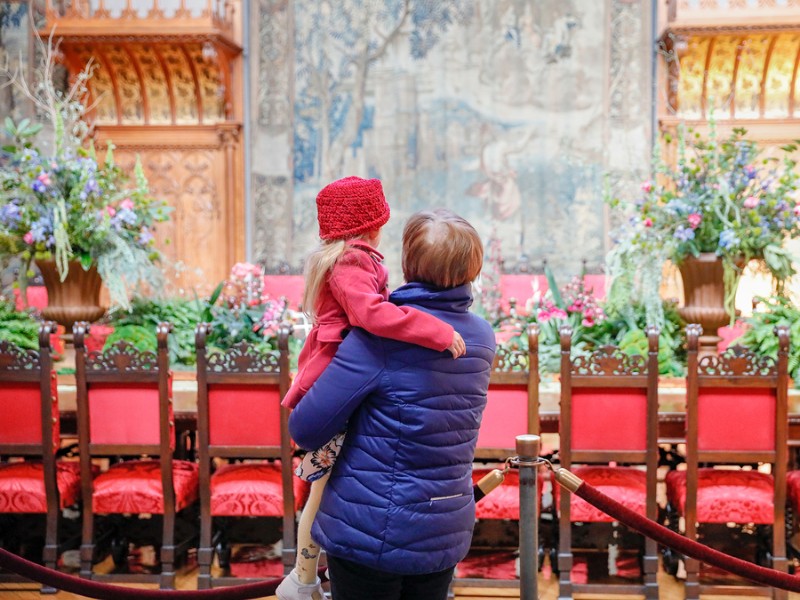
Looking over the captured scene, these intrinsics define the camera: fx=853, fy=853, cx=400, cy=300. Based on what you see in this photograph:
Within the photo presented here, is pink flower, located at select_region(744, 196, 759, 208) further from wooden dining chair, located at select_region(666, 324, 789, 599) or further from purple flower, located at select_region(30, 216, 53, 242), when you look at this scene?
purple flower, located at select_region(30, 216, 53, 242)

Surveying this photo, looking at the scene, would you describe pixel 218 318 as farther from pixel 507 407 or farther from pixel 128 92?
pixel 128 92

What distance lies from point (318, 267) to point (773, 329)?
258 centimetres

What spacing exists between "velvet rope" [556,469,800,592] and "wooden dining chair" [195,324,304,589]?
1480 millimetres

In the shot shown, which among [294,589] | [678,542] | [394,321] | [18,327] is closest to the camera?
[394,321]

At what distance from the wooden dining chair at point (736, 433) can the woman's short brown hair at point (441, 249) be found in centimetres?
189

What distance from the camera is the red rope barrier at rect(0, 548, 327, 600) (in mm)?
2332

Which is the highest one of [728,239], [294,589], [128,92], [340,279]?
[128,92]

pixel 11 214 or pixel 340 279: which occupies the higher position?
pixel 11 214

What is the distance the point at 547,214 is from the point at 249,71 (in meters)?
2.86

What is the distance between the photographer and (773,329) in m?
3.64

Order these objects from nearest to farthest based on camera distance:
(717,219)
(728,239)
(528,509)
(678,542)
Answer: (528,509), (678,542), (728,239), (717,219)

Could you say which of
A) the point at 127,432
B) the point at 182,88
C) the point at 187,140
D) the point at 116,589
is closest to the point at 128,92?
the point at 182,88

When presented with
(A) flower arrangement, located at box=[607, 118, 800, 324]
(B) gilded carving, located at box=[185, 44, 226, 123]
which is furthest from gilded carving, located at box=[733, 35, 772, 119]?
(B) gilded carving, located at box=[185, 44, 226, 123]

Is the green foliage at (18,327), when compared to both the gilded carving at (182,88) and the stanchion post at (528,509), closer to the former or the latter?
the stanchion post at (528,509)
